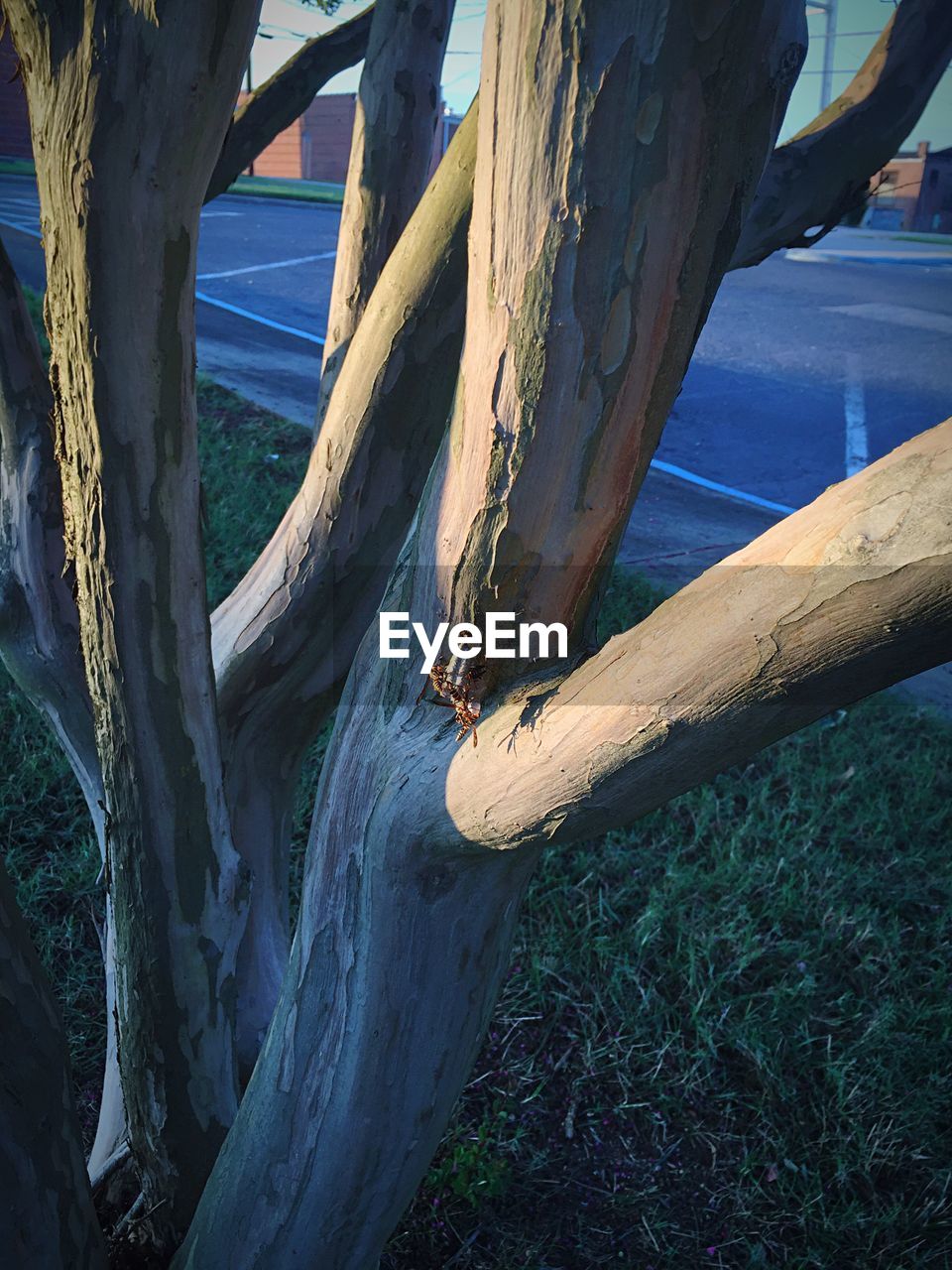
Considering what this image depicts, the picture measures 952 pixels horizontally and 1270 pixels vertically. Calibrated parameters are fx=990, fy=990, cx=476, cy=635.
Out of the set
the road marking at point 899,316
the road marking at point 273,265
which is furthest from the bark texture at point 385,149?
the road marking at point 273,265

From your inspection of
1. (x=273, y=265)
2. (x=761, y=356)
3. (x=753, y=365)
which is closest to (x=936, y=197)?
(x=753, y=365)

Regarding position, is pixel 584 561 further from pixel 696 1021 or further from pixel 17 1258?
pixel 696 1021

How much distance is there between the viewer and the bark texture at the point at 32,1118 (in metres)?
1.20

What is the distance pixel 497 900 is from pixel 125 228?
0.89 m

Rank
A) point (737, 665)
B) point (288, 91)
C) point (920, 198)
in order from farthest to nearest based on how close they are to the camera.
→ 1. point (920, 198)
2. point (288, 91)
3. point (737, 665)

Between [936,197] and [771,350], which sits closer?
[936,197]

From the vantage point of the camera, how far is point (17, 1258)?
123cm

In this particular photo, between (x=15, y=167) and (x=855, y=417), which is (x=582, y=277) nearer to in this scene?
(x=15, y=167)

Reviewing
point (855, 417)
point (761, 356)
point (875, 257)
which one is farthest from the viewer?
point (875, 257)

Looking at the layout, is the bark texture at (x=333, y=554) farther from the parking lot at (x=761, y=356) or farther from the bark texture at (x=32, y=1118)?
the parking lot at (x=761, y=356)

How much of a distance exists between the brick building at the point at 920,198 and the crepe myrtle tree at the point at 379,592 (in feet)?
11.4

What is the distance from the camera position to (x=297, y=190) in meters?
11.2

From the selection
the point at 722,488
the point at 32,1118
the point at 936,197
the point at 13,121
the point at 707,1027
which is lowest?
the point at 707,1027

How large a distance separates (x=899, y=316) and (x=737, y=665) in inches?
363
